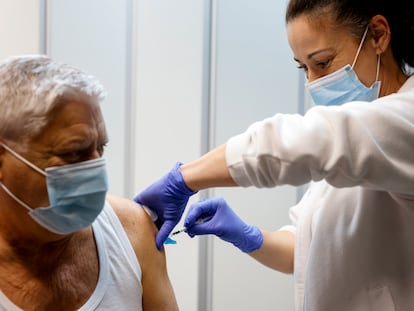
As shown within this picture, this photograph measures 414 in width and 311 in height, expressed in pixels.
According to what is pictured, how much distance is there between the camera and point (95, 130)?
1126 millimetres

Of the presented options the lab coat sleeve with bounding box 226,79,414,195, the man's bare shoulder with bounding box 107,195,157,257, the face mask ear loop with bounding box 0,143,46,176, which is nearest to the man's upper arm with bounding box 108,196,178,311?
the man's bare shoulder with bounding box 107,195,157,257

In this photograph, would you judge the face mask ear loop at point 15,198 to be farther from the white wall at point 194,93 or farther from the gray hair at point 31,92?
the white wall at point 194,93

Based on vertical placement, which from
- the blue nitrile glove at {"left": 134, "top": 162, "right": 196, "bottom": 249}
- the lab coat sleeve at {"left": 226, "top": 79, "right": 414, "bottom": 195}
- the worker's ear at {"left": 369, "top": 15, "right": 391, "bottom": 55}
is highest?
the worker's ear at {"left": 369, "top": 15, "right": 391, "bottom": 55}

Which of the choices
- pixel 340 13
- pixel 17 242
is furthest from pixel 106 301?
pixel 340 13

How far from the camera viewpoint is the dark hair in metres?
1.18

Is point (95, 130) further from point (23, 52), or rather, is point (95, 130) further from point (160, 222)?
point (23, 52)

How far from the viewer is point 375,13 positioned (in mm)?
1196

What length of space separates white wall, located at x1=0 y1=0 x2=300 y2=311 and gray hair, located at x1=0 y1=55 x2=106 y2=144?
1188 mm

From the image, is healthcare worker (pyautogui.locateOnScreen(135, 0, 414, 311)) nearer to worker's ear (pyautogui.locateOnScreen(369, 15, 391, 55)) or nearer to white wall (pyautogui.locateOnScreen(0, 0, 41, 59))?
worker's ear (pyautogui.locateOnScreen(369, 15, 391, 55))

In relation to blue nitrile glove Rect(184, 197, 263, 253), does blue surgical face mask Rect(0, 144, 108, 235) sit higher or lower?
higher

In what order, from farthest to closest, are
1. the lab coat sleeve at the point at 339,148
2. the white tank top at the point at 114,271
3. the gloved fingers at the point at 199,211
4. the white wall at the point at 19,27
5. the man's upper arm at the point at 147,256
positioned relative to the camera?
the white wall at the point at 19,27 → the gloved fingers at the point at 199,211 → the man's upper arm at the point at 147,256 → the white tank top at the point at 114,271 → the lab coat sleeve at the point at 339,148

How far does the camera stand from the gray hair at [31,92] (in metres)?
1.04

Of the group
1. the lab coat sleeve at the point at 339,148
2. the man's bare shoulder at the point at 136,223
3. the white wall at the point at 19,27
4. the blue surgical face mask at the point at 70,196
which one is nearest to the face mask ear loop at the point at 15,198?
the blue surgical face mask at the point at 70,196


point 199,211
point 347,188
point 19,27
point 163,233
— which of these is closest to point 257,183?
point 347,188
